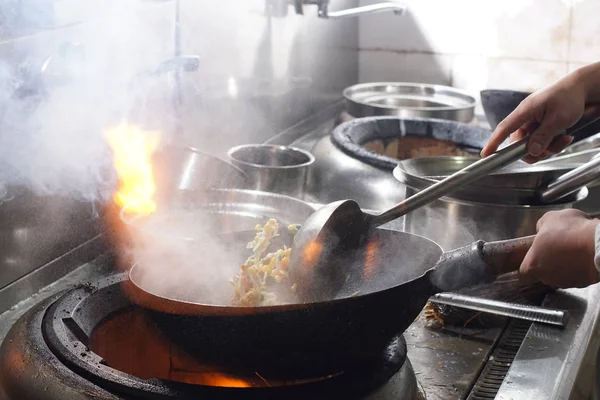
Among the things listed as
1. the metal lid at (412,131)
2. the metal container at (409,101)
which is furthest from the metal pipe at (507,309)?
the metal container at (409,101)

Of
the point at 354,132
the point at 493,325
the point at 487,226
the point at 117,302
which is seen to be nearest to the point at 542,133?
the point at 487,226

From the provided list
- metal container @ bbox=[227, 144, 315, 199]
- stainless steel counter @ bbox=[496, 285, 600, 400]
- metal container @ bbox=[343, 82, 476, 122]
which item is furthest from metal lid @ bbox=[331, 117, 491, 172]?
stainless steel counter @ bbox=[496, 285, 600, 400]

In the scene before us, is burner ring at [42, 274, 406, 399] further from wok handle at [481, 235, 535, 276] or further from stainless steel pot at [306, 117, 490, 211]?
stainless steel pot at [306, 117, 490, 211]

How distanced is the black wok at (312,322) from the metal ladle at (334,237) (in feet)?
0.71

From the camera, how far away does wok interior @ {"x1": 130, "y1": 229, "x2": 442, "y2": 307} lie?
126 centimetres

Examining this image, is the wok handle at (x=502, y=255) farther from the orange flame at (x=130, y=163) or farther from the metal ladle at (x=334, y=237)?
the orange flame at (x=130, y=163)

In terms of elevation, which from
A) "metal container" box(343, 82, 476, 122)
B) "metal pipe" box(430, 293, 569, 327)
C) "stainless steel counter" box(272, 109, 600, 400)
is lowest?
"stainless steel counter" box(272, 109, 600, 400)

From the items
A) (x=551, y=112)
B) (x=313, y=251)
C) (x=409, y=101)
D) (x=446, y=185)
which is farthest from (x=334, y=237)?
(x=409, y=101)

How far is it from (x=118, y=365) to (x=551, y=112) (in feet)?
3.58

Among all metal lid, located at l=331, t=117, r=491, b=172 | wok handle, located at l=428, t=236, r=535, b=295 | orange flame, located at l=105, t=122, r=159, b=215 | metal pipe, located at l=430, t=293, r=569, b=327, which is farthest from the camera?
metal lid, located at l=331, t=117, r=491, b=172

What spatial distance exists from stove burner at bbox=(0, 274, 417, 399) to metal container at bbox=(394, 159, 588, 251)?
551mm

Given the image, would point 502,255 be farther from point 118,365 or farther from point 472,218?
point 118,365

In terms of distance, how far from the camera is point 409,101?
3.48 m

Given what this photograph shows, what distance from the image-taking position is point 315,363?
3.53 feet
